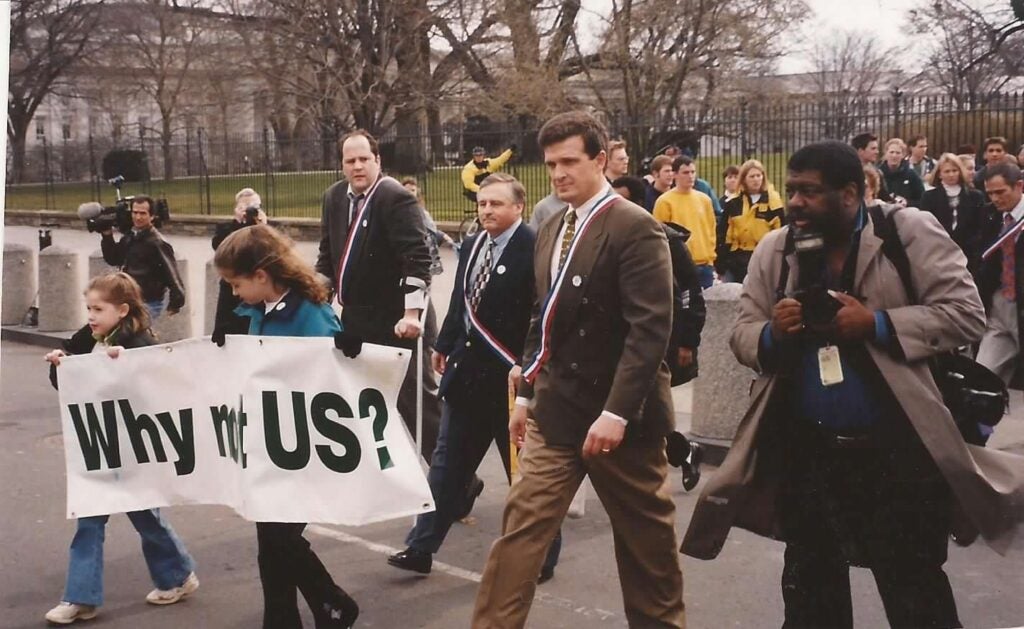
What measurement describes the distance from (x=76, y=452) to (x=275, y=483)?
3.65 feet

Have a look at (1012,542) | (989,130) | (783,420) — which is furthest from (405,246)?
(989,130)

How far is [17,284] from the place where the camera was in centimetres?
1533

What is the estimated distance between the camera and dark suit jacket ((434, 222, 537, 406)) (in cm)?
577

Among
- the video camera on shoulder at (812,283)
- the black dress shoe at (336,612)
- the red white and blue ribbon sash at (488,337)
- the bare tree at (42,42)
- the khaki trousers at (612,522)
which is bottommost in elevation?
the black dress shoe at (336,612)

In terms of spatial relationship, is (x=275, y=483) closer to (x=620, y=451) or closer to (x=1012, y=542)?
(x=620, y=451)

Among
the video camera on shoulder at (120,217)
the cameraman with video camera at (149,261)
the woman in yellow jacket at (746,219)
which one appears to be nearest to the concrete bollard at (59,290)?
the video camera on shoulder at (120,217)

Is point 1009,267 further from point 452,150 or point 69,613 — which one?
point 452,150

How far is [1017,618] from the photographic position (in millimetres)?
5219

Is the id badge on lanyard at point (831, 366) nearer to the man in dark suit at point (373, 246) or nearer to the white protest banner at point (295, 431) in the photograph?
the white protest banner at point (295, 431)

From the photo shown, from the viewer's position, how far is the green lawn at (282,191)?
24.4 meters

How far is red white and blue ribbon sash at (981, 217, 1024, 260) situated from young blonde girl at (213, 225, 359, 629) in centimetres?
503

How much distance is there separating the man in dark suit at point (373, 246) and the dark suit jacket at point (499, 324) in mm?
455

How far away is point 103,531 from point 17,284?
1092 centimetres

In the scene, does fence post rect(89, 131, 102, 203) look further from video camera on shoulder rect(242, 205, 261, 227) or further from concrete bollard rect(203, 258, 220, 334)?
video camera on shoulder rect(242, 205, 261, 227)
